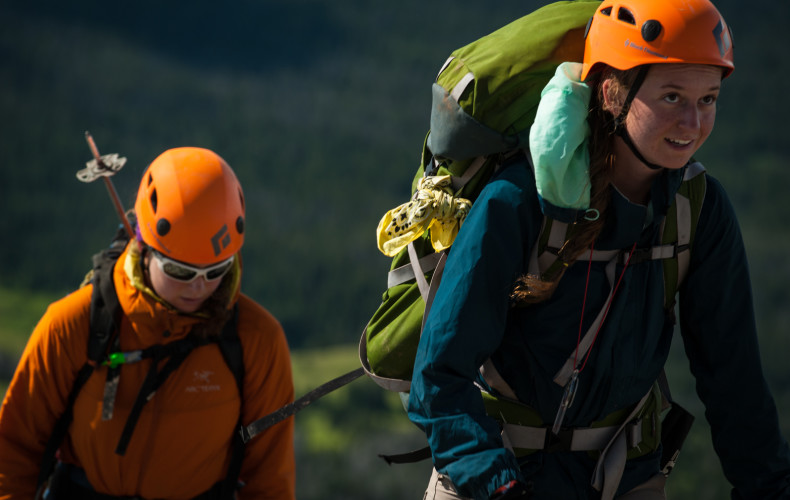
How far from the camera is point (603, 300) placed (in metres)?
2.63

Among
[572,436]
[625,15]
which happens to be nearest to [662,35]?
[625,15]

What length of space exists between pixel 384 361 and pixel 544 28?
993 mm

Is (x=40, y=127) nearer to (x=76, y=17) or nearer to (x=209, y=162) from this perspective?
(x=76, y=17)

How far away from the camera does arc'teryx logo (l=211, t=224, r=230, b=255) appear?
4.07m

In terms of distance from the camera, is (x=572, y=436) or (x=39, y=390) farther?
(x=39, y=390)

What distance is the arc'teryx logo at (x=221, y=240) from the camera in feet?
13.4

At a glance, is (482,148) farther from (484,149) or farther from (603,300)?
(603,300)

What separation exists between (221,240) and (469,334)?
187 cm

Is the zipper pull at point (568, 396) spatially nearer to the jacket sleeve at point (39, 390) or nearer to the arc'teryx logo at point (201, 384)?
the arc'teryx logo at point (201, 384)

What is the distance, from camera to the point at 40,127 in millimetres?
29141

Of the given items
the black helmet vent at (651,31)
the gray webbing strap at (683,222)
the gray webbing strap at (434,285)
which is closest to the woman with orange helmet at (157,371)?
the gray webbing strap at (434,285)

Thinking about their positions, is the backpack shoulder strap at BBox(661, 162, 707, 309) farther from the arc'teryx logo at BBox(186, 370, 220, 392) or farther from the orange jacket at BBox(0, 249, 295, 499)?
the arc'teryx logo at BBox(186, 370, 220, 392)

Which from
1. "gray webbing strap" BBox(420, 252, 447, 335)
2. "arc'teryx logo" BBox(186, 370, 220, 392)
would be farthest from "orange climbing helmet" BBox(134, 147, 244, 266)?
"gray webbing strap" BBox(420, 252, 447, 335)

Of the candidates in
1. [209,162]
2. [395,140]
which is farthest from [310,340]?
[209,162]
